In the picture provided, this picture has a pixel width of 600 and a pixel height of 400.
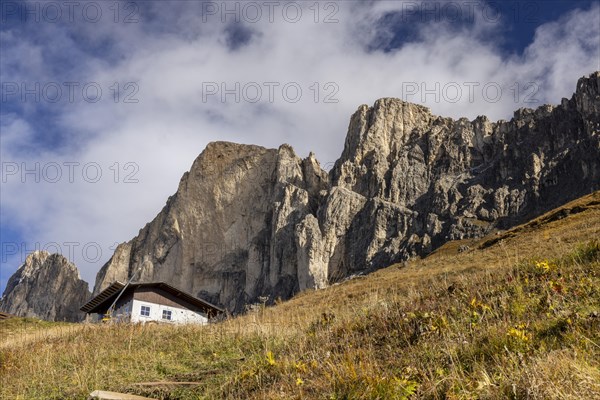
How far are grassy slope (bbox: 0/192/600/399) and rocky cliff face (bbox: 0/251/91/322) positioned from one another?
459ft

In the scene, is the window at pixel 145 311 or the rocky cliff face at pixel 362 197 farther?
the rocky cliff face at pixel 362 197

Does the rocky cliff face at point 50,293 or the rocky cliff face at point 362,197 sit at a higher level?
the rocky cliff face at point 362,197

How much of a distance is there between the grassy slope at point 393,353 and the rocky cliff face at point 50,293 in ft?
459

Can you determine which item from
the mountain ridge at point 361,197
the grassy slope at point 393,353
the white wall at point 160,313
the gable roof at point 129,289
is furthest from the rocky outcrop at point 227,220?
the grassy slope at point 393,353

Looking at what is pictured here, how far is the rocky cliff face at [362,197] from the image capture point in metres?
92.6

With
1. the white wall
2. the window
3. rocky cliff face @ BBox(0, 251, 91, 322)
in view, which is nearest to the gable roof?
the white wall

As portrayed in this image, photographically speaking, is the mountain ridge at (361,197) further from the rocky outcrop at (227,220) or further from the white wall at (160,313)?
the white wall at (160,313)

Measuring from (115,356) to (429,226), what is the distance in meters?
Result: 87.3

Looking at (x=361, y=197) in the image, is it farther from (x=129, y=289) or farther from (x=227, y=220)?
(x=129, y=289)

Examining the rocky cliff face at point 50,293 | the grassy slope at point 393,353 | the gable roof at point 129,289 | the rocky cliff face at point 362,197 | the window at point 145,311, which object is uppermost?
the rocky cliff face at point 362,197

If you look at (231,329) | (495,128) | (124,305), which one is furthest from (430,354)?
(495,128)

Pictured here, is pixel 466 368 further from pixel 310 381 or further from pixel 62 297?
pixel 62 297

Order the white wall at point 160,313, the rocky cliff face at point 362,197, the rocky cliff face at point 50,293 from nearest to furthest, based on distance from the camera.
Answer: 1. the white wall at point 160,313
2. the rocky cliff face at point 362,197
3. the rocky cliff face at point 50,293

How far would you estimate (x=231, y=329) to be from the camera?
37.0ft
